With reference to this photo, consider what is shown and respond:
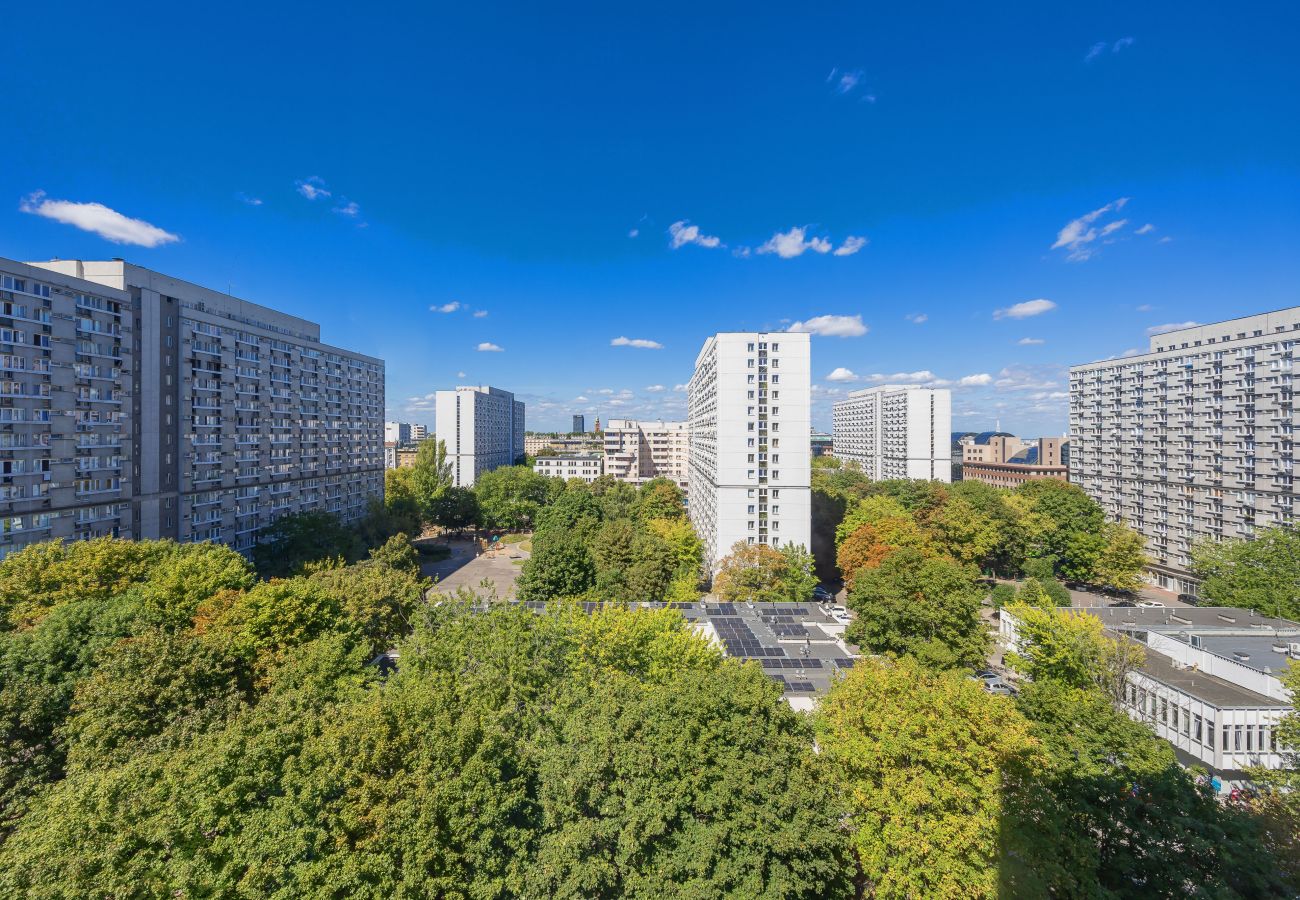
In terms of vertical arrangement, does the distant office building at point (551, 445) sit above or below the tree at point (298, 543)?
above

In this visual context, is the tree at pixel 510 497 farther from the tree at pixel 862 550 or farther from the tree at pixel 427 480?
the tree at pixel 862 550

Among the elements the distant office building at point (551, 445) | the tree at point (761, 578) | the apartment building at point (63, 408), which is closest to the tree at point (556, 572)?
the tree at point (761, 578)

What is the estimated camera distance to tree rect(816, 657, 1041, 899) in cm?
1140

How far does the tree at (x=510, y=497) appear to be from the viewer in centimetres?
7338

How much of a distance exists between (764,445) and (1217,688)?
2695 cm

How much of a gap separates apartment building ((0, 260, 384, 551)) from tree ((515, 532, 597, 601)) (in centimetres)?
2594

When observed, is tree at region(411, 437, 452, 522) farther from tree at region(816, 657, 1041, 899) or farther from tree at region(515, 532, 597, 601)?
tree at region(816, 657, 1041, 899)

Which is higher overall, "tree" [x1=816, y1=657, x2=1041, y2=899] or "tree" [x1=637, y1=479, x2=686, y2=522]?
"tree" [x1=637, y1=479, x2=686, y2=522]

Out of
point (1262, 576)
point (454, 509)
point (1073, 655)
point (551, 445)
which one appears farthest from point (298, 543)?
point (551, 445)

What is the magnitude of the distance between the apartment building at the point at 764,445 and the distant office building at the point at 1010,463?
173 ft

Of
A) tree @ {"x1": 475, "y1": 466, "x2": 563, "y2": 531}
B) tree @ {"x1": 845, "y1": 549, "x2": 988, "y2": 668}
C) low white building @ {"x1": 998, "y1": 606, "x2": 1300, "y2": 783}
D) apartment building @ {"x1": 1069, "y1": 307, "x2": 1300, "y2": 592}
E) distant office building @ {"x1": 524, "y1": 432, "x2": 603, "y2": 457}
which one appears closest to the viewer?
low white building @ {"x1": 998, "y1": 606, "x2": 1300, "y2": 783}

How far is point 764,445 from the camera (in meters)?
41.8

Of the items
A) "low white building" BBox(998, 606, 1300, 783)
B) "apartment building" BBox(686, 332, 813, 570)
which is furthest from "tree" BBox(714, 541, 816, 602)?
"low white building" BBox(998, 606, 1300, 783)

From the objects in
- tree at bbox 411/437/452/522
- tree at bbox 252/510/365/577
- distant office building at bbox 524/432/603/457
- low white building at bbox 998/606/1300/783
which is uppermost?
distant office building at bbox 524/432/603/457
